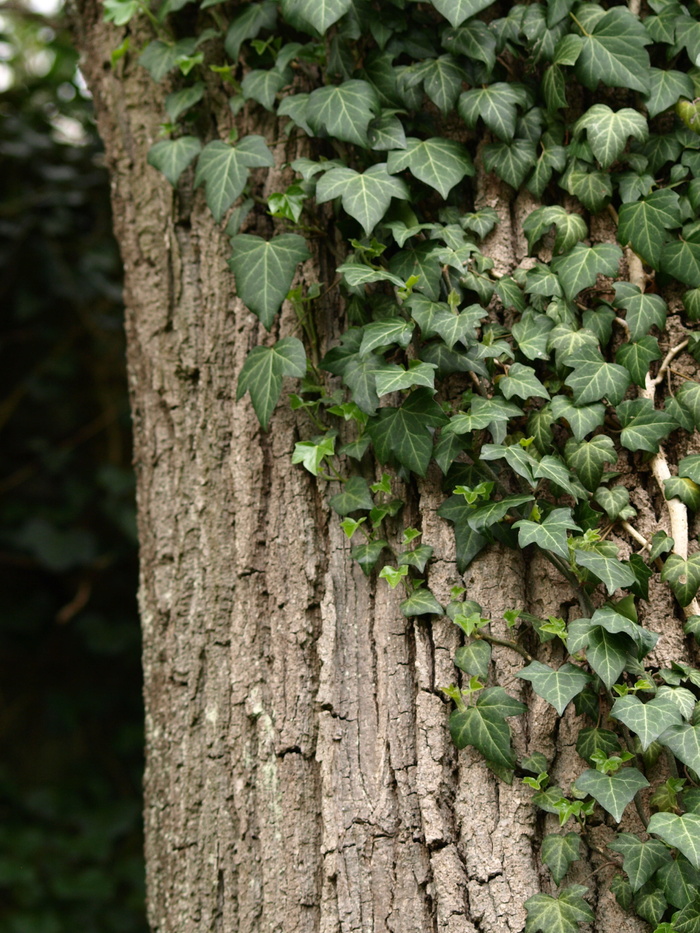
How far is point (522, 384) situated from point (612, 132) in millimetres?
421

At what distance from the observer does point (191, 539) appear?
1.42m

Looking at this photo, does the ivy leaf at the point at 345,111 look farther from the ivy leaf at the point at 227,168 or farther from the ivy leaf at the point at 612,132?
the ivy leaf at the point at 612,132

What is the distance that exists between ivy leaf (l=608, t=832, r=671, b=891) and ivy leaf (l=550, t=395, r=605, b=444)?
1.91 ft

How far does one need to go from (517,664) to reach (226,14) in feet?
4.22

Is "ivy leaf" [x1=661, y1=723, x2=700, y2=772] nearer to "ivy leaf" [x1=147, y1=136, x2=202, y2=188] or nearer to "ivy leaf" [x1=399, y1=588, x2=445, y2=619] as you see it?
"ivy leaf" [x1=399, y1=588, x2=445, y2=619]

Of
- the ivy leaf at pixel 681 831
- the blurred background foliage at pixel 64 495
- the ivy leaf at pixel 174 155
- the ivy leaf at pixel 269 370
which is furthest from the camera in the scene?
the blurred background foliage at pixel 64 495

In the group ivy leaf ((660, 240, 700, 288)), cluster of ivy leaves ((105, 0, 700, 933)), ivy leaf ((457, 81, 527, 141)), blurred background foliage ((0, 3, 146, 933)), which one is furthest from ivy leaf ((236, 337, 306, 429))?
blurred background foliage ((0, 3, 146, 933))

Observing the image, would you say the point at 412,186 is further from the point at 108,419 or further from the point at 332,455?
the point at 108,419

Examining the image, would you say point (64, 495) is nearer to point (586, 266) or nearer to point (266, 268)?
point (266, 268)

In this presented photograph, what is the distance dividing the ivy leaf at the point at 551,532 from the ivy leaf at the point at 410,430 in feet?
0.59

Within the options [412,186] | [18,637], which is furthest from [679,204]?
[18,637]

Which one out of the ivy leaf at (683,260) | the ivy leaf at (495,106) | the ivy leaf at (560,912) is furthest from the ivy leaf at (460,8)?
the ivy leaf at (560,912)

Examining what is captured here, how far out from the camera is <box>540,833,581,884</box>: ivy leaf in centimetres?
107

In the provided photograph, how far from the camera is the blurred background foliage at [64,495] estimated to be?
3.14 meters
